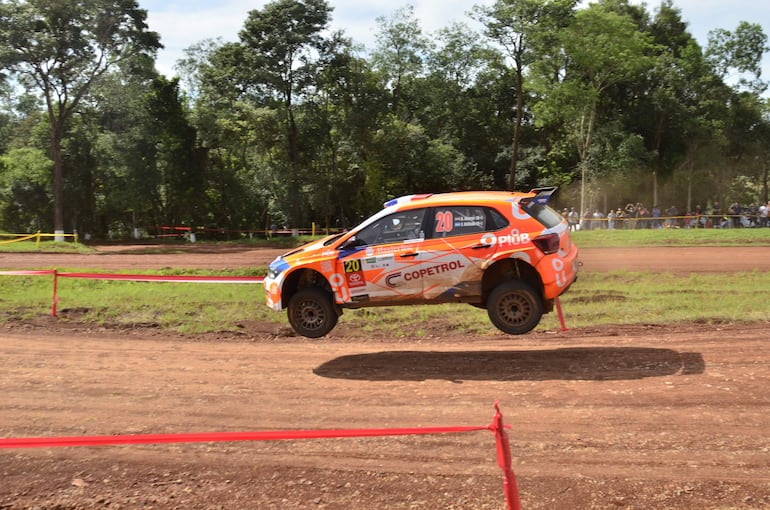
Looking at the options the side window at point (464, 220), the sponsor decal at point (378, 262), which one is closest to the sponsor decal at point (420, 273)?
the sponsor decal at point (378, 262)

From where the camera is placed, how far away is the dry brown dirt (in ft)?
17.3

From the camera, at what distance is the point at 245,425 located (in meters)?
6.77

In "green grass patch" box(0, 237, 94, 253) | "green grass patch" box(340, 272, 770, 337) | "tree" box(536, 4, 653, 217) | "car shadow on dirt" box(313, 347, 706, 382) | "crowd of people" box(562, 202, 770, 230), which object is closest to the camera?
"car shadow on dirt" box(313, 347, 706, 382)

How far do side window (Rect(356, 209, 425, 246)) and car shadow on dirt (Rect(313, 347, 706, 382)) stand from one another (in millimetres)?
1855

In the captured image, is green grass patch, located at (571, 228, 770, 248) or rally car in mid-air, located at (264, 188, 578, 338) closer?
rally car in mid-air, located at (264, 188, 578, 338)

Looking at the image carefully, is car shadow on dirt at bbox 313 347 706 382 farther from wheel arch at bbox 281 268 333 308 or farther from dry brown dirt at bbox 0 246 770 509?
wheel arch at bbox 281 268 333 308

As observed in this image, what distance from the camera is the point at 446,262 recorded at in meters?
8.30

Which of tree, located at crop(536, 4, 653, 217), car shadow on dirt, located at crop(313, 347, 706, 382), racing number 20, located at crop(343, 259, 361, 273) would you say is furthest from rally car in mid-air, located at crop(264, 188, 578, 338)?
tree, located at crop(536, 4, 653, 217)

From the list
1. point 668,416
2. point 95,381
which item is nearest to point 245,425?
point 95,381

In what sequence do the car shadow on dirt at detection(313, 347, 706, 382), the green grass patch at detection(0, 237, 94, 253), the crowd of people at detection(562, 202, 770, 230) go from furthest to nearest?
1. the crowd of people at detection(562, 202, 770, 230)
2. the green grass patch at detection(0, 237, 94, 253)
3. the car shadow on dirt at detection(313, 347, 706, 382)

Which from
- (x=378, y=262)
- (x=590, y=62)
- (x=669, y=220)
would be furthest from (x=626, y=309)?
(x=590, y=62)

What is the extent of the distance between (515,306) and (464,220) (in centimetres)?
134

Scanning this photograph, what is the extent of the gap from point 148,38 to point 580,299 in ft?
100

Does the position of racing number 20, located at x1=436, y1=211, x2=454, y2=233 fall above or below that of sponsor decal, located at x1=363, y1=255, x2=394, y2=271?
above
